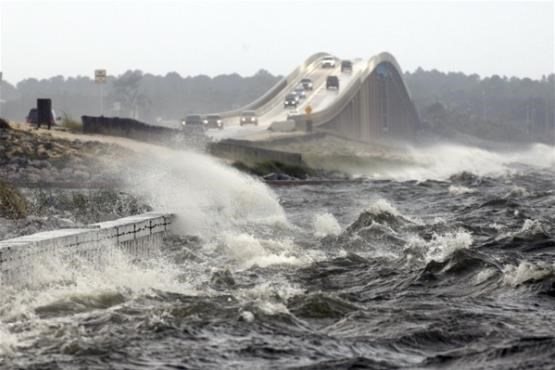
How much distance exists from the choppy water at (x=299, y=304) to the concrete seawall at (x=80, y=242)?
250mm

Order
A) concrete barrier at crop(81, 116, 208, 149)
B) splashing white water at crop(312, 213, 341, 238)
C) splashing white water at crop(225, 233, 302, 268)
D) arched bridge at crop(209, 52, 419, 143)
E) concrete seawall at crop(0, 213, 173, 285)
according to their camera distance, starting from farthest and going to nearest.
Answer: arched bridge at crop(209, 52, 419, 143) → concrete barrier at crop(81, 116, 208, 149) → splashing white water at crop(312, 213, 341, 238) → splashing white water at crop(225, 233, 302, 268) → concrete seawall at crop(0, 213, 173, 285)

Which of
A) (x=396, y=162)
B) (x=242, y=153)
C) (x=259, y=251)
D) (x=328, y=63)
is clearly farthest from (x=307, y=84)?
(x=259, y=251)

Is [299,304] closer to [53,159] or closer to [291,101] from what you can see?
[53,159]

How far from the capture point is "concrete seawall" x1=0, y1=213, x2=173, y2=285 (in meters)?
14.2

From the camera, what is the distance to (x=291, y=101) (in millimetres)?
122000

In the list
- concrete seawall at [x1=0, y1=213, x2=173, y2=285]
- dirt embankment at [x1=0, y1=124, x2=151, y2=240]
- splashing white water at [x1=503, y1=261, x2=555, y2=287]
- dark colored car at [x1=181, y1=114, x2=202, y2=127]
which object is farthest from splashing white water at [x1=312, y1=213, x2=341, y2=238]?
dark colored car at [x1=181, y1=114, x2=202, y2=127]

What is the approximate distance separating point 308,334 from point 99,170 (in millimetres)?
31152

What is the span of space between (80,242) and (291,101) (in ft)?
348

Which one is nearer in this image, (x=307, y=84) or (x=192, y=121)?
(x=192, y=121)

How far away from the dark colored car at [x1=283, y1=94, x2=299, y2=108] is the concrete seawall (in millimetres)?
99070

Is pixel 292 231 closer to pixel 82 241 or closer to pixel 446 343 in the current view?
pixel 82 241

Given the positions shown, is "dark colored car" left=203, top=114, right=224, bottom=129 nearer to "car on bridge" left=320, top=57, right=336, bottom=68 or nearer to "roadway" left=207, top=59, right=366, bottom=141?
"roadway" left=207, top=59, right=366, bottom=141

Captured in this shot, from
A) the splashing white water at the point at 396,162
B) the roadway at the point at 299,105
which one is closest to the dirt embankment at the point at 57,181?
the splashing white water at the point at 396,162

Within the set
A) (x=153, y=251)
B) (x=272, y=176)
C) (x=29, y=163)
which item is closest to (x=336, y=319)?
(x=153, y=251)
